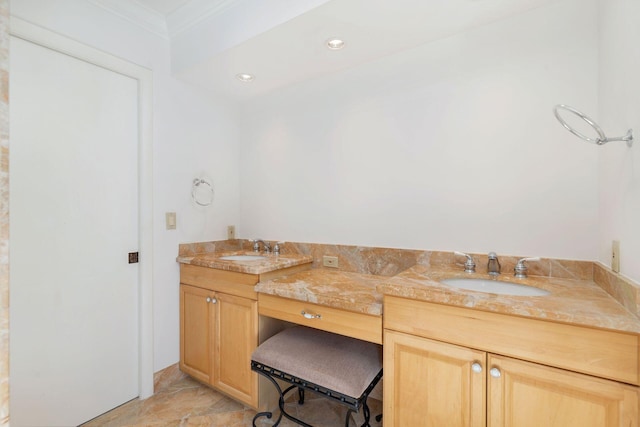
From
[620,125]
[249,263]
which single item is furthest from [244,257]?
[620,125]

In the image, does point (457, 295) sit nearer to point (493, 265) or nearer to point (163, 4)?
point (493, 265)

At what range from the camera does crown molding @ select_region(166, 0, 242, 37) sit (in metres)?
1.76

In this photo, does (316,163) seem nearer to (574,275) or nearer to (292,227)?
(292,227)

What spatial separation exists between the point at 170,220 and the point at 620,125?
8.06ft

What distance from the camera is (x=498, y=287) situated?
1.39 metres

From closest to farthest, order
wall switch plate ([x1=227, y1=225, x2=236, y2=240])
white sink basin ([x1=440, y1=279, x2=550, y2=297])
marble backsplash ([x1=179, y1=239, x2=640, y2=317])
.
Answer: marble backsplash ([x1=179, y1=239, x2=640, y2=317]), white sink basin ([x1=440, y1=279, x2=550, y2=297]), wall switch plate ([x1=227, y1=225, x2=236, y2=240])

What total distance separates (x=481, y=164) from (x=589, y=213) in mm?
520

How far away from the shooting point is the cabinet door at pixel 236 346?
170 cm

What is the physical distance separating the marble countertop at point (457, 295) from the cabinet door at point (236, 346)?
0.22 meters

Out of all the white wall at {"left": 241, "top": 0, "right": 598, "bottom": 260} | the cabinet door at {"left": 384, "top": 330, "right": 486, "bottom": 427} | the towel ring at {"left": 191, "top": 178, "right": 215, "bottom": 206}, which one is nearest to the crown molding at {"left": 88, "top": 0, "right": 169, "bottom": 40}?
the white wall at {"left": 241, "top": 0, "right": 598, "bottom": 260}

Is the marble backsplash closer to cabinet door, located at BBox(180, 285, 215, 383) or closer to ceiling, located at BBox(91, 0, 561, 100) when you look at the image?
cabinet door, located at BBox(180, 285, 215, 383)

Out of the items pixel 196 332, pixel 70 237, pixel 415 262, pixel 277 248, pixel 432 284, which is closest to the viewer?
pixel 432 284

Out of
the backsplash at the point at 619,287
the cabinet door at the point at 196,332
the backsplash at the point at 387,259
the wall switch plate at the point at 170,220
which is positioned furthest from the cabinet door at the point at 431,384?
the wall switch plate at the point at 170,220

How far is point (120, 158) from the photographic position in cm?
184
